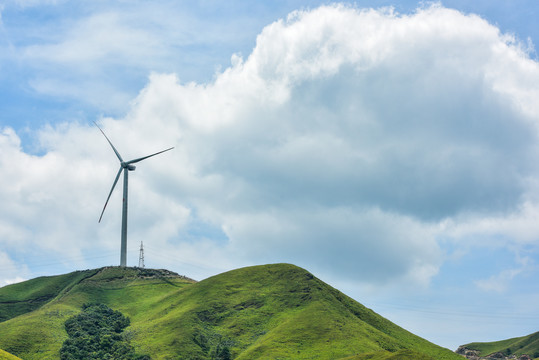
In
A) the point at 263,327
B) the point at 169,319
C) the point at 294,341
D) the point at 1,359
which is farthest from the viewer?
the point at 169,319

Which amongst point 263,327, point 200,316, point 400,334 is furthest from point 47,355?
point 400,334

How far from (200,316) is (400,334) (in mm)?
66800

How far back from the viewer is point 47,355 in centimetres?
17175

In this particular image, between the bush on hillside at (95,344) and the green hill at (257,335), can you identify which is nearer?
the green hill at (257,335)

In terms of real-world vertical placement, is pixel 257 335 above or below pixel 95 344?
below

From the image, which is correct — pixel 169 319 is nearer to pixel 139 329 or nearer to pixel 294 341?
pixel 139 329

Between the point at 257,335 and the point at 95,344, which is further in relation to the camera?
the point at 95,344

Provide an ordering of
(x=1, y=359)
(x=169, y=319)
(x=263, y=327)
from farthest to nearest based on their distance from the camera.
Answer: (x=169, y=319), (x=263, y=327), (x=1, y=359)

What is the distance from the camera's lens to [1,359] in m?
118

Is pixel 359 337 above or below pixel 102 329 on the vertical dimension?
below

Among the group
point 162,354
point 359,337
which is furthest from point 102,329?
point 359,337

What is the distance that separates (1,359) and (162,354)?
54692 mm

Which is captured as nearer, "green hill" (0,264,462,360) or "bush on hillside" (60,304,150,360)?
"green hill" (0,264,462,360)

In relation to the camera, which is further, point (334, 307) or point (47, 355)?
point (334, 307)
